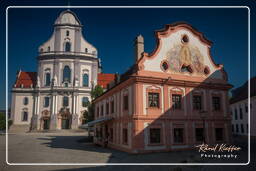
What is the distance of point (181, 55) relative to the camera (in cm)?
2105

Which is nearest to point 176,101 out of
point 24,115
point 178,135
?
point 178,135

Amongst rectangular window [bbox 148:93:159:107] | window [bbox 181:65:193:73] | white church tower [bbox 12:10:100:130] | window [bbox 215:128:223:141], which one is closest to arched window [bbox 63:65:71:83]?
white church tower [bbox 12:10:100:130]

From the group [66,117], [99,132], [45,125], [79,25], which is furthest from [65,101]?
[99,132]

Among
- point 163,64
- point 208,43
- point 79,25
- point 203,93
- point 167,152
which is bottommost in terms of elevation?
point 167,152

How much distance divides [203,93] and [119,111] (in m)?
8.66

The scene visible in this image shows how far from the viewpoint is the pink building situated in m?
18.5

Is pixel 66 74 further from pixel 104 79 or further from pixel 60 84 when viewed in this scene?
pixel 104 79

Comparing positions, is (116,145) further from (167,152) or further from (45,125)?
(45,125)

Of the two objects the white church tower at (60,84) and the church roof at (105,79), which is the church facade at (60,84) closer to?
the white church tower at (60,84)

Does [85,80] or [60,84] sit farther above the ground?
[85,80]

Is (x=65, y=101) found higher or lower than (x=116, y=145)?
higher

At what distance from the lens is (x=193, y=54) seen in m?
21.7

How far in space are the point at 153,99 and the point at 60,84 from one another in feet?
138

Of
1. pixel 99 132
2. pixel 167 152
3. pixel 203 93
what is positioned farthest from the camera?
pixel 99 132
